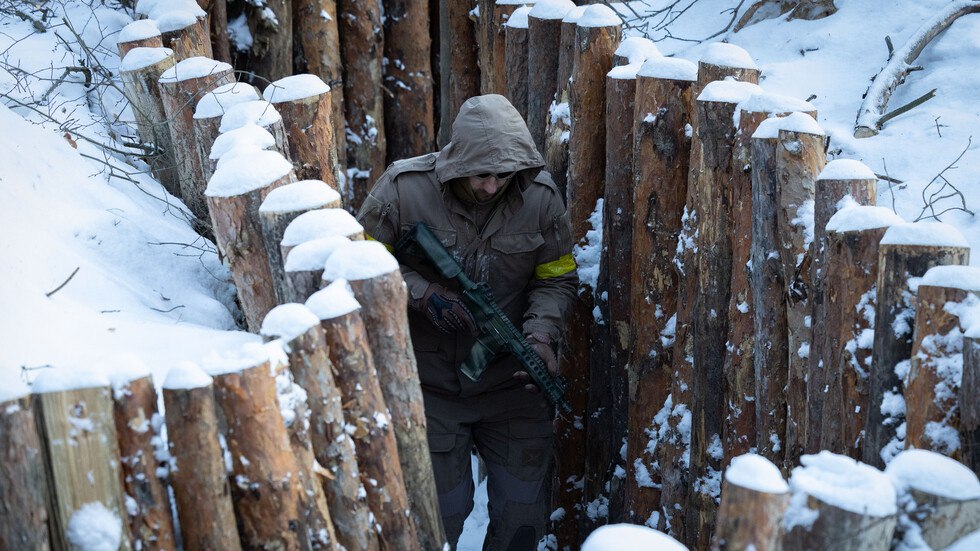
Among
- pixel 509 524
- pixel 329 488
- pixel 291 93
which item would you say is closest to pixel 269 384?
pixel 329 488

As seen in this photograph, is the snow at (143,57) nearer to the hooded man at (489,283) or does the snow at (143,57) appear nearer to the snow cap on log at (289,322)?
the hooded man at (489,283)

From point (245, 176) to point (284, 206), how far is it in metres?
0.26

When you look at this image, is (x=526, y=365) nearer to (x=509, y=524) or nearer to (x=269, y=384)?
(x=509, y=524)

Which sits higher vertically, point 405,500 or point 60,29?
point 60,29

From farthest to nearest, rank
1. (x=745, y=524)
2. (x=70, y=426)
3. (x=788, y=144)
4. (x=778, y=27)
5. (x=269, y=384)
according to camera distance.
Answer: (x=778, y=27)
(x=788, y=144)
(x=269, y=384)
(x=70, y=426)
(x=745, y=524)

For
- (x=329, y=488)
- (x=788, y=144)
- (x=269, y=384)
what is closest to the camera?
(x=269, y=384)

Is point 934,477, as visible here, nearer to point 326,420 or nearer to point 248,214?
point 326,420

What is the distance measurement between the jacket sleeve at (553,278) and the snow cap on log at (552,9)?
1.11m

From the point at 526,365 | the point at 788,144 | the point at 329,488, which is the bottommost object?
the point at 526,365

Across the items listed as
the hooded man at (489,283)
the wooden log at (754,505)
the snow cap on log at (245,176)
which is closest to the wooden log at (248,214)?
the snow cap on log at (245,176)

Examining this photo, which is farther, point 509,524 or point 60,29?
point 60,29

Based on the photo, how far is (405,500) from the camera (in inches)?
103

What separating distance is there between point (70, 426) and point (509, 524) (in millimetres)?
2675

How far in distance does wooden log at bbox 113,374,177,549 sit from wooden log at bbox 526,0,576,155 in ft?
10.2
